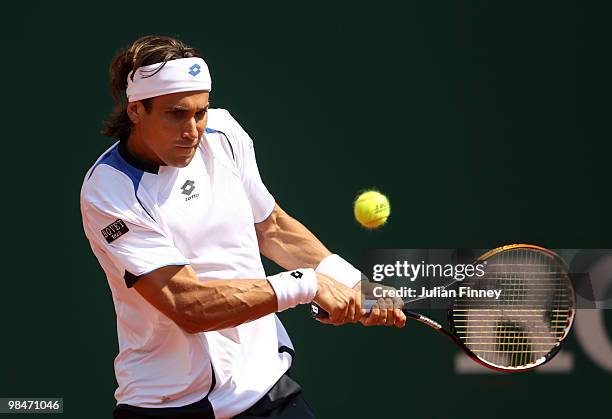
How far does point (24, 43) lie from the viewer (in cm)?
541

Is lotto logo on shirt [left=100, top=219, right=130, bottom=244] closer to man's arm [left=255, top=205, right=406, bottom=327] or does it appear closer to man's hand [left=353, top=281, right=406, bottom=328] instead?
man's arm [left=255, top=205, right=406, bottom=327]

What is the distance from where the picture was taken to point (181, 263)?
137 inches

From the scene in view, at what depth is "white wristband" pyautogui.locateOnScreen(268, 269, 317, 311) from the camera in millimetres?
3531

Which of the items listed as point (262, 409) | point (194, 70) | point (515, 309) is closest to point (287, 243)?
point (262, 409)

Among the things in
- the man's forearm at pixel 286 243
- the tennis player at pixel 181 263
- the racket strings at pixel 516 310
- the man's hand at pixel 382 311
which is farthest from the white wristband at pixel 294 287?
the racket strings at pixel 516 310

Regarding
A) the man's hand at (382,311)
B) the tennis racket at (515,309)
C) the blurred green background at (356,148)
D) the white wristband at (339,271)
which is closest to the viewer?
the man's hand at (382,311)

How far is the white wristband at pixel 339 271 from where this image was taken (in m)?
3.91

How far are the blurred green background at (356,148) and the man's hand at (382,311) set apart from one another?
1.66 metres

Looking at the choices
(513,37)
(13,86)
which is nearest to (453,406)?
(513,37)

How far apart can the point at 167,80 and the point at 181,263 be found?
0.51 meters

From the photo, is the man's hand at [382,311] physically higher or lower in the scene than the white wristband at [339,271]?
lower

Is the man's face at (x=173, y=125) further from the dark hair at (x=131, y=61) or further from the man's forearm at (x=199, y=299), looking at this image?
the man's forearm at (x=199, y=299)

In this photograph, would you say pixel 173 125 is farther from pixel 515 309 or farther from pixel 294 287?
pixel 515 309

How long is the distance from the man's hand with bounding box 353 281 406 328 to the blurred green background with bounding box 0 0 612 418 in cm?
166
